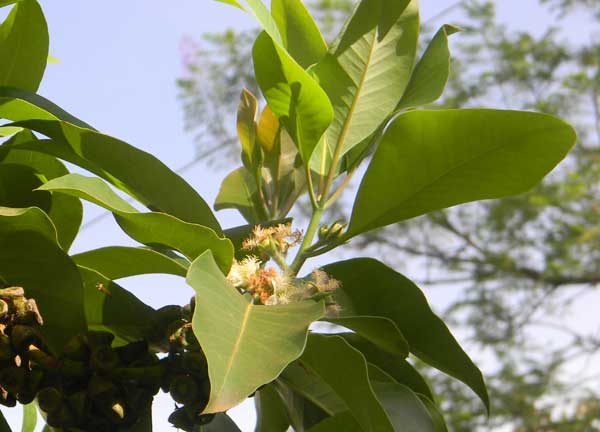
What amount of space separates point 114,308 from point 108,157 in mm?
153

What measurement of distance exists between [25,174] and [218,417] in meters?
0.34

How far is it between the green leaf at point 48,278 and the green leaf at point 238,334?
171 mm

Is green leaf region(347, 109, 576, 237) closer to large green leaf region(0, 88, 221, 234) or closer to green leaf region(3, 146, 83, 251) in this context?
large green leaf region(0, 88, 221, 234)

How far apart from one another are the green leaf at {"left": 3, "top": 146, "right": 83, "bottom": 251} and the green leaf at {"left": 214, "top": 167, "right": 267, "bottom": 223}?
0.32 m

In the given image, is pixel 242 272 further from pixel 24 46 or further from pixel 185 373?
pixel 24 46

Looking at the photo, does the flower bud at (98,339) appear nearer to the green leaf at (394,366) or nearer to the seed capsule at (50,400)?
the seed capsule at (50,400)

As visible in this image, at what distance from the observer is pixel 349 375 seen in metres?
0.67

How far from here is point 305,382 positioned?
2.71 feet

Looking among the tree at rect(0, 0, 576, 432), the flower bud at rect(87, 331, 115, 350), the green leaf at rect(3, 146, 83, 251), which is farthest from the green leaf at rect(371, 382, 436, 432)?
the green leaf at rect(3, 146, 83, 251)

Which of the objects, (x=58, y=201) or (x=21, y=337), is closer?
(x=21, y=337)

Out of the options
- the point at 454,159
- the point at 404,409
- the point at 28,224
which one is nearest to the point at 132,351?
the point at 28,224

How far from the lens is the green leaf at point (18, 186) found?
81 centimetres

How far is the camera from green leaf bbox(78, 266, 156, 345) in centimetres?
77

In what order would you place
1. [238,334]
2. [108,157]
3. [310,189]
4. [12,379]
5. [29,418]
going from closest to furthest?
[238,334], [12,379], [108,157], [310,189], [29,418]
